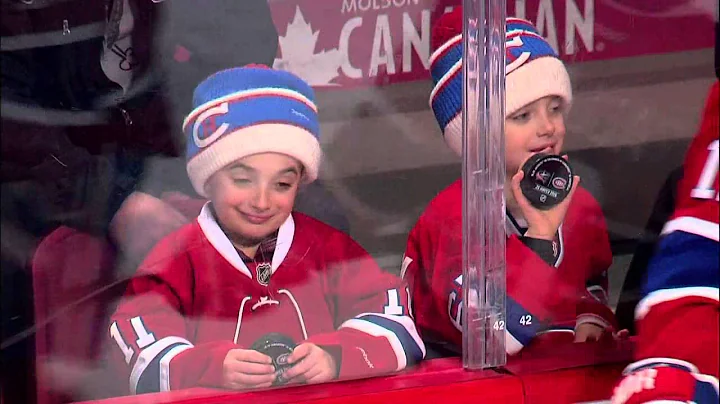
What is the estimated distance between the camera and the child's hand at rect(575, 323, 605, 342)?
130 centimetres

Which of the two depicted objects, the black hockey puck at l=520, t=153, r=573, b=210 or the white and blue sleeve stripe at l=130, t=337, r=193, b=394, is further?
the black hockey puck at l=520, t=153, r=573, b=210

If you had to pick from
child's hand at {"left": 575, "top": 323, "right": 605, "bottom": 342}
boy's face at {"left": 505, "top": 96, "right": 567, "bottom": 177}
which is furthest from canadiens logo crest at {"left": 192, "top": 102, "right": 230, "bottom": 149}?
child's hand at {"left": 575, "top": 323, "right": 605, "bottom": 342}

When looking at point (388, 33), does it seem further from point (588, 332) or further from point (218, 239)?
point (588, 332)

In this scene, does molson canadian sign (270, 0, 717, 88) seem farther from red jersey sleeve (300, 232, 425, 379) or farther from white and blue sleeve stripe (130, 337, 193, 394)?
white and blue sleeve stripe (130, 337, 193, 394)

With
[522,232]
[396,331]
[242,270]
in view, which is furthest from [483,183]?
[242,270]

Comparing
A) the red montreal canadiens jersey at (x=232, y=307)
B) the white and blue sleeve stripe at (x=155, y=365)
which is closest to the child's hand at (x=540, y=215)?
the red montreal canadiens jersey at (x=232, y=307)

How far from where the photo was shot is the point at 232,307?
1.14 m

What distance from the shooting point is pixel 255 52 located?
44.8 inches

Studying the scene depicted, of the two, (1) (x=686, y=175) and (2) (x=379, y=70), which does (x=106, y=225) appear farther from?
(1) (x=686, y=175)

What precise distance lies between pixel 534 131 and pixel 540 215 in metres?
0.11

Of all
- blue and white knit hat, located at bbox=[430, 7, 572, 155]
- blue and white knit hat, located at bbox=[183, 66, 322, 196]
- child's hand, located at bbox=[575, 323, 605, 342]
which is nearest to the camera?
blue and white knit hat, located at bbox=[183, 66, 322, 196]

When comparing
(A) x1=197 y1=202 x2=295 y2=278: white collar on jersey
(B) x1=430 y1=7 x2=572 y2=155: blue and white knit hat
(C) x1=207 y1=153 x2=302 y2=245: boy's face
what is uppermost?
(B) x1=430 y1=7 x2=572 y2=155: blue and white knit hat

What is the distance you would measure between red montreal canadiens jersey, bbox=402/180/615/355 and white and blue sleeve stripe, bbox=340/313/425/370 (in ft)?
0.11

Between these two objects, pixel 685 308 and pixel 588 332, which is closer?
pixel 685 308
